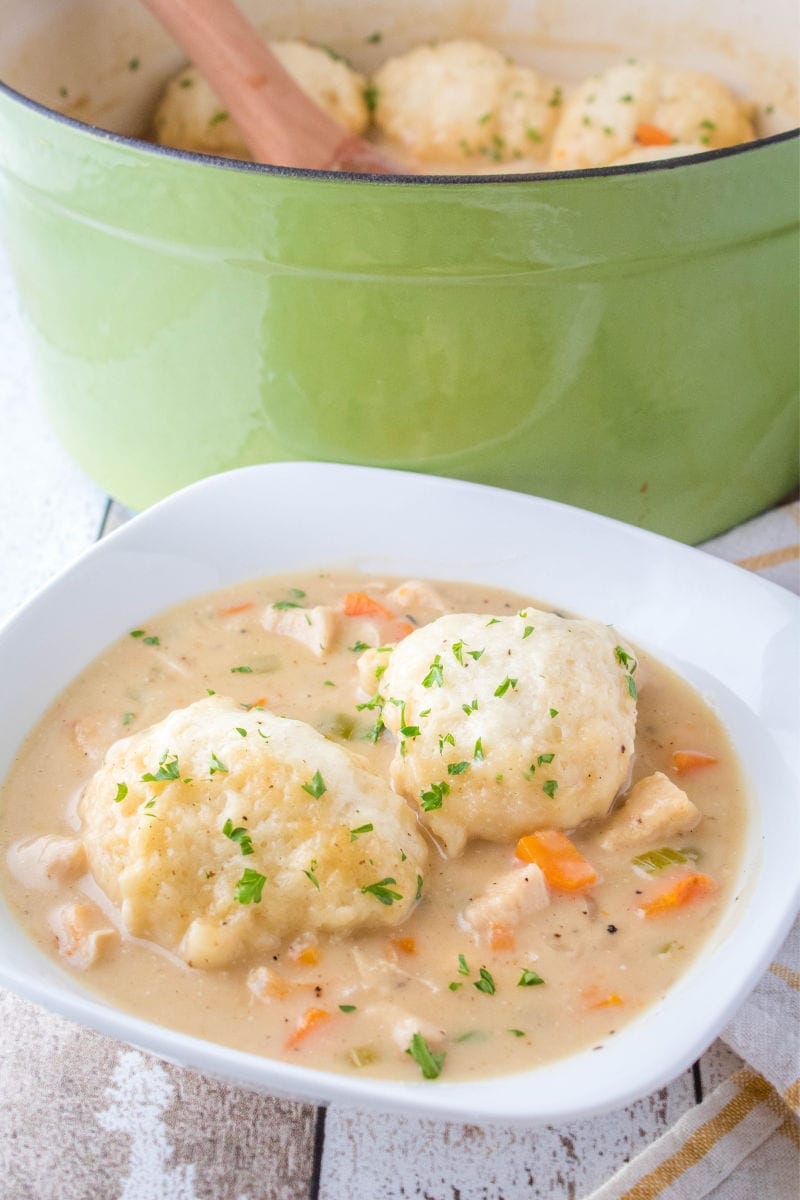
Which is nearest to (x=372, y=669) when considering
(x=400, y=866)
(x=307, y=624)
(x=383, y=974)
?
(x=307, y=624)

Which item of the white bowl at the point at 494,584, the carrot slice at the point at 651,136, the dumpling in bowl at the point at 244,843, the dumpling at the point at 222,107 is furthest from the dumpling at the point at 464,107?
the dumpling in bowl at the point at 244,843

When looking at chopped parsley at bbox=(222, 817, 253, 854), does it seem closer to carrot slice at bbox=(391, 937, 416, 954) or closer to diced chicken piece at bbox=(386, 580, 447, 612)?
carrot slice at bbox=(391, 937, 416, 954)

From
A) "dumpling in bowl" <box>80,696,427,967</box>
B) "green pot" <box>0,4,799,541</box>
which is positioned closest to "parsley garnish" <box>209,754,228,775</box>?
"dumpling in bowl" <box>80,696,427,967</box>

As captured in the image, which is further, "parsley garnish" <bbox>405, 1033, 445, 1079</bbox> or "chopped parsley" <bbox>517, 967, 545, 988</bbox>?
"chopped parsley" <bbox>517, 967, 545, 988</bbox>

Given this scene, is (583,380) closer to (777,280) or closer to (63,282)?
(777,280)

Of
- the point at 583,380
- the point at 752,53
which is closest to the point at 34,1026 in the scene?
the point at 583,380

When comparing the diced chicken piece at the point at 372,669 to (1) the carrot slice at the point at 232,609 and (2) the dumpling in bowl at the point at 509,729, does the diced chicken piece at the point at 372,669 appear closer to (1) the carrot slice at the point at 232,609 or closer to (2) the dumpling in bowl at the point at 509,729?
(2) the dumpling in bowl at the point at 509,729

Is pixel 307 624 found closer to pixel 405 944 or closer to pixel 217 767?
pixel 217 767

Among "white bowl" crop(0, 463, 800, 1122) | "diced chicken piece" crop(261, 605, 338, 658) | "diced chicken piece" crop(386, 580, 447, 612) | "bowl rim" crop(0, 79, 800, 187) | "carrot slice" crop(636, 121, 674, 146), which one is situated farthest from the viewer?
"carrot slice" crop(636, 121, 674, 146)
